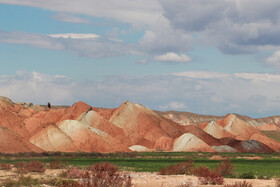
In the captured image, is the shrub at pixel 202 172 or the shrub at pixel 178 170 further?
the shrub at pixel 178 170

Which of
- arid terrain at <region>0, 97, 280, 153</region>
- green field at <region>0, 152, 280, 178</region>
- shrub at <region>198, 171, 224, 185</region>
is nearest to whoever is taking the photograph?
shrub at <region>198, 171, 224, 185</region>

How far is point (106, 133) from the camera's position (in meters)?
112

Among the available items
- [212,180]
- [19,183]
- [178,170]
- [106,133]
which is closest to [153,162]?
[178,170]

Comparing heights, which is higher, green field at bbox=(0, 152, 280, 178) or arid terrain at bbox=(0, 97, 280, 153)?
arid terrain at bbox=(0, 97, 280, 153)

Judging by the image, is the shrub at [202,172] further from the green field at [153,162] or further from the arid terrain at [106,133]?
the arid terrain at [106,133]

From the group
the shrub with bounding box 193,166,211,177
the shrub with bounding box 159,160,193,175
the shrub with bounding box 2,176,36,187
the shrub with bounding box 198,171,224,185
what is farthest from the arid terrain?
the shrub with bounding box 198,171,224,185

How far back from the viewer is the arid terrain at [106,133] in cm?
10038

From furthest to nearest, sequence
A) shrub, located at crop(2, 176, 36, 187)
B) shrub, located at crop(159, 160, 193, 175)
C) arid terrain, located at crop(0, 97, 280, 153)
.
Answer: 1. arid terrain, located at crop(0, 97, 280, 153)
2. shrub, located at crop(159, 160, 193, 175)
3. shrub, located at crop(2, 176, 36, 187)

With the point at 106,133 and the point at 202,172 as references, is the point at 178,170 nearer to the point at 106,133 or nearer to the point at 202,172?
the point at 202,172

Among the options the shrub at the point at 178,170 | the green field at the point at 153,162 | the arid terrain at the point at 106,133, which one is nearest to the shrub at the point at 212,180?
the shrub at the point at 178,170

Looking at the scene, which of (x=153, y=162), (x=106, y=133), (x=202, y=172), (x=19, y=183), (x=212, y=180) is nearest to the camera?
(x=19, y=183)

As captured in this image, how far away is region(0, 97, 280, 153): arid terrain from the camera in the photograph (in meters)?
100

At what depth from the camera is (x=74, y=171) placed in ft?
125

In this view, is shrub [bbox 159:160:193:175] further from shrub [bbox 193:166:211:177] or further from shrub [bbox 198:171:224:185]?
shrub [bbox 198:171:224:185]
